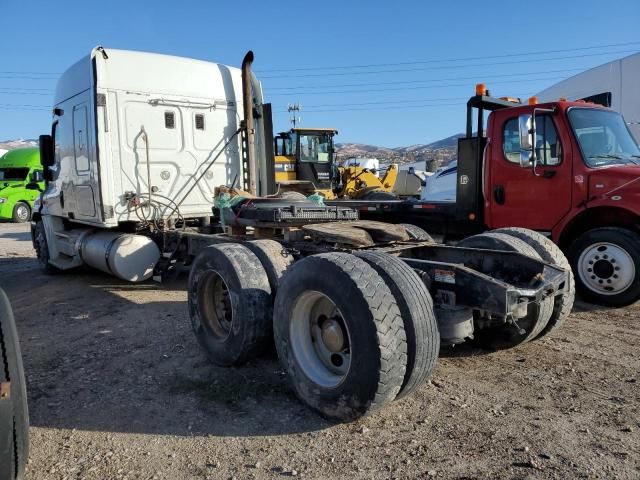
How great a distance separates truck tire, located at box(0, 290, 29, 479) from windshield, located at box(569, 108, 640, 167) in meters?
6.48

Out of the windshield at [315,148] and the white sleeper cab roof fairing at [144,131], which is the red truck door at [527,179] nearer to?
the white sleeper cab roof fairing at [144,131]

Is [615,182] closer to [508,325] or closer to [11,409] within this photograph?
[508,325]

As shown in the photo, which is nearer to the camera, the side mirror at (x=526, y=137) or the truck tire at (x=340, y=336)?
→ the truck tire at (x=340, y=336)

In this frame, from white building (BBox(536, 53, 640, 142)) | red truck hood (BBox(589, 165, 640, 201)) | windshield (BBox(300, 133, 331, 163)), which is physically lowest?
red truck hood (BBox(589, 165, 640, 201))

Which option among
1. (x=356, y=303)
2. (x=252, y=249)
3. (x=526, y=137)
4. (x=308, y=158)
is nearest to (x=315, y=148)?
(x=308, y=158)

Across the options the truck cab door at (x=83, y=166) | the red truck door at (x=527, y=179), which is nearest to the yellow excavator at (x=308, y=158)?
the truck cab door at (x=83, y=166)

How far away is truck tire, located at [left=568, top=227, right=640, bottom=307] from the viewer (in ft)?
20.3

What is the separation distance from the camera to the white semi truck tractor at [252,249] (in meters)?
3.28

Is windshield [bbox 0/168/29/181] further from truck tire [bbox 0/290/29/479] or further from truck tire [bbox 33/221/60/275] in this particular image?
truck tire [bbox 0/290/29/479]

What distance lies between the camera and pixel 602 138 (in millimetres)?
6984

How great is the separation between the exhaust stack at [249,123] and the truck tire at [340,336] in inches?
187

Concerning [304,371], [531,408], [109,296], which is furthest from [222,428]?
[109,296]

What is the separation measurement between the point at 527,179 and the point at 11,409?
6.44 metres

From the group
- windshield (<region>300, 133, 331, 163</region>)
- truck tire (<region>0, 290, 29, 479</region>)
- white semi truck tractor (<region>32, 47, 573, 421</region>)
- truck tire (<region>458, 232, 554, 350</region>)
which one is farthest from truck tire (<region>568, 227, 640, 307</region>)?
windshield (<region>300, 133, 331, 163</region>)
